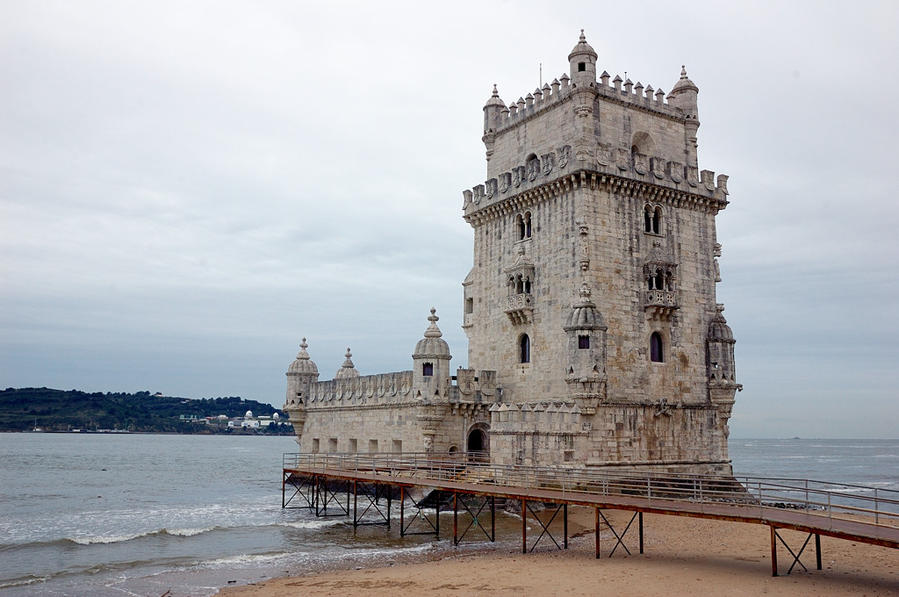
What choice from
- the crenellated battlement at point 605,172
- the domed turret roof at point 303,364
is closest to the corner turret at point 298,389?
the domed turret roof at point 303,364

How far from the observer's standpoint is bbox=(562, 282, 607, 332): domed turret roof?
3155cm

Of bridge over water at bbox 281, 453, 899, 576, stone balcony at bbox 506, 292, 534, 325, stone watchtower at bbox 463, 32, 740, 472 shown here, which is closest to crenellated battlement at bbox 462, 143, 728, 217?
stone watchtower at bbox 463, 32, 740, 472

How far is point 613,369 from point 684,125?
13.4 metres

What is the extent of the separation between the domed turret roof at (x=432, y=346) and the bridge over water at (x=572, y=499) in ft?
15.4

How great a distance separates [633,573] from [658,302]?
15.4 m

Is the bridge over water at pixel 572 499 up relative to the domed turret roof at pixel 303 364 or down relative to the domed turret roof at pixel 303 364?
down

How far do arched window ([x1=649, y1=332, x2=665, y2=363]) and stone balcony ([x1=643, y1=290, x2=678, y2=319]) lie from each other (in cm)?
97

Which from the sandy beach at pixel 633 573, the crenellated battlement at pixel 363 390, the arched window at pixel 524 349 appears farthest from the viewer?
the crenellated battlement at pixel 363 390

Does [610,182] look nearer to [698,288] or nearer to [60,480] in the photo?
[698,288]

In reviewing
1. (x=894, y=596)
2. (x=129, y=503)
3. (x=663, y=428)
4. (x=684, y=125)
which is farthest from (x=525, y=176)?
(x=129, y=503)

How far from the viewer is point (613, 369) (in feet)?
107

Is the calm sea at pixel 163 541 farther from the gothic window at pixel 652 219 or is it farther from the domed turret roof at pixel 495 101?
the domed turret roof at pixel 495 101

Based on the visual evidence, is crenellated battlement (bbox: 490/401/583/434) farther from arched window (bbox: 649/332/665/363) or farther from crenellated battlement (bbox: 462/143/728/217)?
crenellated battlement (bbox: 462/143/728/217)

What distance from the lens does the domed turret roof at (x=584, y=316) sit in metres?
31.5
